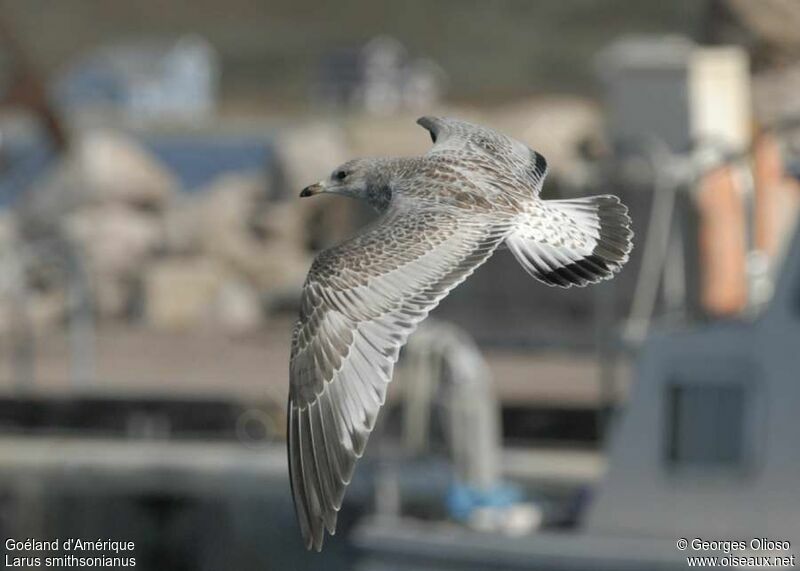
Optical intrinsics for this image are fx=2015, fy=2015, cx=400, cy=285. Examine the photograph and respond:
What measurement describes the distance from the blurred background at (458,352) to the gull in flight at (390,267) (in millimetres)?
Answer: 6856

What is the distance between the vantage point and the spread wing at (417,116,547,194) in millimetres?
6348

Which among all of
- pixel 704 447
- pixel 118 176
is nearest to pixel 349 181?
pixel 704 447

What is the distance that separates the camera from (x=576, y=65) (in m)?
114

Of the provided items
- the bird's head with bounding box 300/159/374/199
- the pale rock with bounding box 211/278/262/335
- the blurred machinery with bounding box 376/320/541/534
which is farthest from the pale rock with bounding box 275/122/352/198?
the bird's head with bounding box 300/159/374/199

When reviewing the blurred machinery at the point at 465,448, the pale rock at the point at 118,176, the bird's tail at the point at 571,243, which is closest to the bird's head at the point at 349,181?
the bird's tail at the point at 571,243

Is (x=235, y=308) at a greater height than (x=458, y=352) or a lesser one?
greater

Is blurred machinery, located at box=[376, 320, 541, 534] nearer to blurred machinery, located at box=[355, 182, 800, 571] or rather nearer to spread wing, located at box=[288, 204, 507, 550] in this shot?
blurred machinery, located at box=[355, 182, 800, 571]

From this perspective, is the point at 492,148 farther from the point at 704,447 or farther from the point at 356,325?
the point at 704,447

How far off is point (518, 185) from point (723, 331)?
7240mm

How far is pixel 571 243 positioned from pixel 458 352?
11033 mm

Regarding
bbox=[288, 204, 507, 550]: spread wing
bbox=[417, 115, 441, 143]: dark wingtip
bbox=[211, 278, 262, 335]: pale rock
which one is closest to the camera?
bbox=[288, 204, 507, 550]: spread wing

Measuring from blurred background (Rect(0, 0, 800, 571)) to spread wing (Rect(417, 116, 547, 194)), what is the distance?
618 centimetres

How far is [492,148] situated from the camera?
21.4ft

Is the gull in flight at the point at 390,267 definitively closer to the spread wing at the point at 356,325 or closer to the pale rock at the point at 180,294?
the spread wing at the point at 356,325
